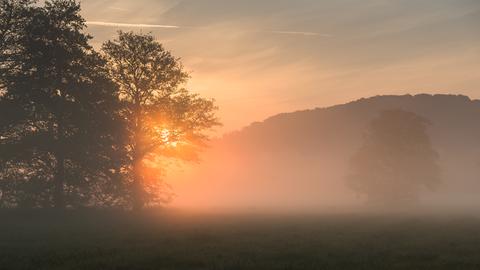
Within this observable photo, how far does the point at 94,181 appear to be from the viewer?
137ft

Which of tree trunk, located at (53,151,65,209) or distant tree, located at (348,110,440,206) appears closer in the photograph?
tree trunk, located at (53,151,65,209)

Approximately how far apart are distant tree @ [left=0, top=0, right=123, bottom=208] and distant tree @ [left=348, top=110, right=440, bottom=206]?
52716mm

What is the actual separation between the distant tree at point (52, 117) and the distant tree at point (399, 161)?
5272 centimetres

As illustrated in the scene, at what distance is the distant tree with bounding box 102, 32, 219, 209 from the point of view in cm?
4750

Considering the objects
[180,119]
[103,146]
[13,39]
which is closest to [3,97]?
[13,39]

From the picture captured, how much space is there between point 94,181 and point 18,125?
7437 millimetres

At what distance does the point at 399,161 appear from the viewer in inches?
3167

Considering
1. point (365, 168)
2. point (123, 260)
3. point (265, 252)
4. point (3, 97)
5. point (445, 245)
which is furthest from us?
point (365, 168)

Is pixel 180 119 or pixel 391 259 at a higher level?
pixel 180 119

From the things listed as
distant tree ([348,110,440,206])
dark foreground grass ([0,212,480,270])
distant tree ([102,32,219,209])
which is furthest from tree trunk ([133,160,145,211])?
distant tree ([348,110,440,206])

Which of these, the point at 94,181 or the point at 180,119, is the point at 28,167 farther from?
the point at 180,119

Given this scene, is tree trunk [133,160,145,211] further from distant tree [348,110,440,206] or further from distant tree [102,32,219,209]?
distant tree [348,110,440,206]

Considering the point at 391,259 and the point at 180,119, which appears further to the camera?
the point at 180,119

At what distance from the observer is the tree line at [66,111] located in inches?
1523
